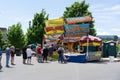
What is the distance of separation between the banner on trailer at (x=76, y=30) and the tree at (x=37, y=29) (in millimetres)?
23540

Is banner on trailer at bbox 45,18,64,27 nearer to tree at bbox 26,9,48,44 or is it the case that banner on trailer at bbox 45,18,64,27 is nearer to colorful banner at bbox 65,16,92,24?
colorful banner at bbox 65,16,92,24

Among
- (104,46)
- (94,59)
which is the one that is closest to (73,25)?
(94,59)

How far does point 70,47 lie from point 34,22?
2449 centimetres

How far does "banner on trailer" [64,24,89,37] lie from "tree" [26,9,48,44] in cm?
2354

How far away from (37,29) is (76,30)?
2495 cm

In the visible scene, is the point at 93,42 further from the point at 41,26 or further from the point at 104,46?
the point at 41,26

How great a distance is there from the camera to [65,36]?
40031 millimetres

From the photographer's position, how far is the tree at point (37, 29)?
6309 cm

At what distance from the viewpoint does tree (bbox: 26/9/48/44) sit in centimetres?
6309

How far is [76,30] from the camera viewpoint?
38938 mm

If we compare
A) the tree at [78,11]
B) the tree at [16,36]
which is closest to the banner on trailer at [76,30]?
the tree at [78,11]

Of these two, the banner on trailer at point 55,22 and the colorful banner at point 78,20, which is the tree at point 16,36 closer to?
the banner on trailer at point 55,22

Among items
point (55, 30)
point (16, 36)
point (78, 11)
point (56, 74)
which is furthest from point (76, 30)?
point (16, 36)

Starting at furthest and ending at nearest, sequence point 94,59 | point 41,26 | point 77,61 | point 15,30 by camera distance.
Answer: point 15,30 → point 41,26 → point 94,59 → point 77,61
